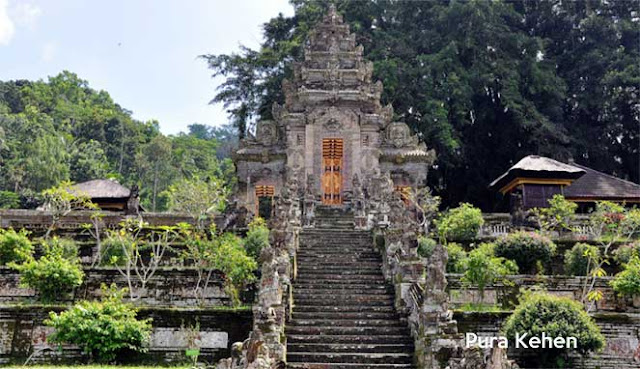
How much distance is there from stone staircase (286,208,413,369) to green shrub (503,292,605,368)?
196 centimetres

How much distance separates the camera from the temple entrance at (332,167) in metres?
25.9

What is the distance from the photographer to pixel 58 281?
1428cm

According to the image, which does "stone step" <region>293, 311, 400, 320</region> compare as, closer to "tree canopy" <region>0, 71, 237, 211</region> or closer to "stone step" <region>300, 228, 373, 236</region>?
"stone step" <region>300, 228, 373, 236</region>

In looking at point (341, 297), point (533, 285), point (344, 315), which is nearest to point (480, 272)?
point (533, 285)

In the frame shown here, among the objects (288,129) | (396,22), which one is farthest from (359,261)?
(396,22)

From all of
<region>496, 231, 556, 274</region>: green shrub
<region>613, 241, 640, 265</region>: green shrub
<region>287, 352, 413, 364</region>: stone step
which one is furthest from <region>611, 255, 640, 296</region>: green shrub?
<region>287, 352, 413, 364</region>: stone step

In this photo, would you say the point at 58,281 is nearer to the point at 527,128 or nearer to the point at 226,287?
the point at 226,287

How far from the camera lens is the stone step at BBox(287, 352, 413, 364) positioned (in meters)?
11.1

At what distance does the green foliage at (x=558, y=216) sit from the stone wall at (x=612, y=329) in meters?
6.93

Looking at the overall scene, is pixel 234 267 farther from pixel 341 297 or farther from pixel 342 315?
pixel 342 315

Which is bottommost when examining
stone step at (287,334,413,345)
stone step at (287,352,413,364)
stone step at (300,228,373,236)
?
→ stone step at (287,352,413,364)

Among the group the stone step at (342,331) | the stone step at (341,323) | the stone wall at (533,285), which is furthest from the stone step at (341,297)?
the stone wall at (533,285)

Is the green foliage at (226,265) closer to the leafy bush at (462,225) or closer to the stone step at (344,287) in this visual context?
the stone step at (344,287)

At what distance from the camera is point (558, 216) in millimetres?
20031
